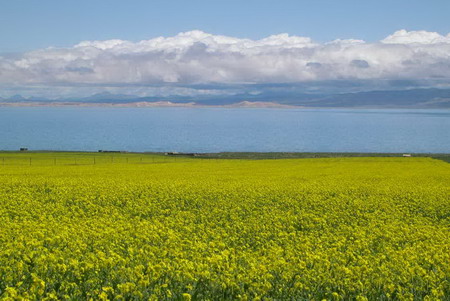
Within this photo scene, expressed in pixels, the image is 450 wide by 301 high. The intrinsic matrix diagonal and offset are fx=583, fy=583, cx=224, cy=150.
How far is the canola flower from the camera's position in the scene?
1391 centimetres

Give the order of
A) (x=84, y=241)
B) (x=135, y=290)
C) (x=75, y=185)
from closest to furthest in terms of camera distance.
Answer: (x=135, y=290) → (x=84, y=241) → (x=75, y=185)

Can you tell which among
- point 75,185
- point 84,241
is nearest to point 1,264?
point 84,241

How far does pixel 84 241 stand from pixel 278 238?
6.50 metres

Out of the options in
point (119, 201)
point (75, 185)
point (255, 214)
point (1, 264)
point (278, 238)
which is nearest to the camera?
point (1, 264)

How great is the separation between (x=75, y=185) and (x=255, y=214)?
14754 mm

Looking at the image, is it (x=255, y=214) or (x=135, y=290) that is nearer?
(x=135, y=290)

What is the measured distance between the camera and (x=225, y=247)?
19.4 meters

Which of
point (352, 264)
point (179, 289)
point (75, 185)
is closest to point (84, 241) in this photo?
point (179, 289)

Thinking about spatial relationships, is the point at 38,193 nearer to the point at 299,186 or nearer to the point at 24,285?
the point at 299,186

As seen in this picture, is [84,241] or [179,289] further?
[84,241]

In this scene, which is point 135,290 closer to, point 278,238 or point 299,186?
point 278,238

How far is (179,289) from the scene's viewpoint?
13789 millimetres

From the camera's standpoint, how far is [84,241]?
1806 centimetres

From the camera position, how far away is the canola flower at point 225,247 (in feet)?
45.6
